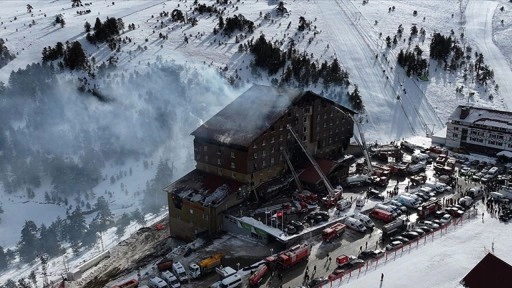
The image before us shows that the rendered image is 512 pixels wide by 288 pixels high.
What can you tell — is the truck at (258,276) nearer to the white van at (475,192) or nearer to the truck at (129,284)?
the truck at (129,284)

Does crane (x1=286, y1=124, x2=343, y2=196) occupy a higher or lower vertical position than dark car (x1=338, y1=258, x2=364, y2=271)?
higher

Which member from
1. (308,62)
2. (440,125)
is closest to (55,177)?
(308,62)

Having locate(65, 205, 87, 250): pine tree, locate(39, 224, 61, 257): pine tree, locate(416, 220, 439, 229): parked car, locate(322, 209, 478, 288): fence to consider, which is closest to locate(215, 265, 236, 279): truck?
locate(322, 209, 478, 288): fence

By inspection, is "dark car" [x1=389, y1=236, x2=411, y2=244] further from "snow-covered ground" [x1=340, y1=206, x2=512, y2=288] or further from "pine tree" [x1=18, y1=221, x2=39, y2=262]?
"pine tree" [x1=18, y1=221, x2=39, y2=262]

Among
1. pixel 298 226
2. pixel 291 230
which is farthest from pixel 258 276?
pixel 298 226

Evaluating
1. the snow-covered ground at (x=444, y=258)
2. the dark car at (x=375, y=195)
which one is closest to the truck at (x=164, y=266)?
the snow-covered ground at (x=444, y=258)

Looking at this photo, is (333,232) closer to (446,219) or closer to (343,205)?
(343,205)
